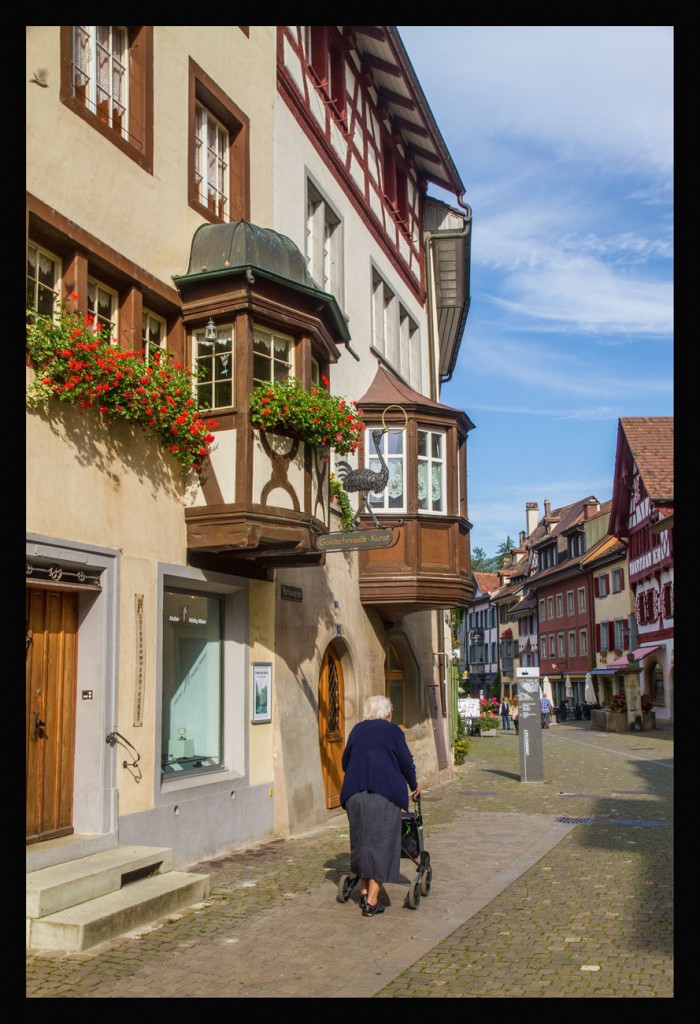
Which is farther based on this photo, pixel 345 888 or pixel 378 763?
pixel 345 888

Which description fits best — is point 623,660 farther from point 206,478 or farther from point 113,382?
point 113,382

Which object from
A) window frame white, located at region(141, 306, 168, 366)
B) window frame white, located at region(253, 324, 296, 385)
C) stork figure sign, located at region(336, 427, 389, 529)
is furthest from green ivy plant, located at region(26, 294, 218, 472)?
stork figure sign, located at region(336, 427, 389, 529)

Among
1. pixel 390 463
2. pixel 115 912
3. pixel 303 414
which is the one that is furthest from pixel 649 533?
pixel 115 912

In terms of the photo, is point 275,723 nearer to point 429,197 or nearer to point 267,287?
point 267,287

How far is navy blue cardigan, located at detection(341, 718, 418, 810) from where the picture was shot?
26.2 ft

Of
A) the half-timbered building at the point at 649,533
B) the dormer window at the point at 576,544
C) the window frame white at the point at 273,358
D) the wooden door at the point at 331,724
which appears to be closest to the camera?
the window frame white at the point at 273,358

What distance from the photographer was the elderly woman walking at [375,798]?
782 centimetres

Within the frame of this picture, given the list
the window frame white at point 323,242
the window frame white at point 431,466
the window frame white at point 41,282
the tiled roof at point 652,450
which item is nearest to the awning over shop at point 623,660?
the tiled roof at point 652,450

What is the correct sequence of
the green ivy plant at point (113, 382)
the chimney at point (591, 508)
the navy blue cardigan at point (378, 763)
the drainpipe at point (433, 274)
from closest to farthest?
the navy blue cardigan at point (378, 763) < the green ivy plant at point (113, 382) < the drainpipe at point (433, 274) < the chimney at point (591, 508)

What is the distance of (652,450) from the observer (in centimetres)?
4362

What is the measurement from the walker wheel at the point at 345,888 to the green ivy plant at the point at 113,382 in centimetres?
412

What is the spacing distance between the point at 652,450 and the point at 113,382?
3774cm

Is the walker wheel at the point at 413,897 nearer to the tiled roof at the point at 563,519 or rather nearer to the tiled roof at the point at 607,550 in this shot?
the tiled roof at the point at 607,550
